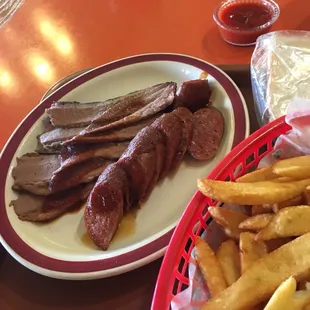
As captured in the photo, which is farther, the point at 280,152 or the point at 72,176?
the point at 72,176

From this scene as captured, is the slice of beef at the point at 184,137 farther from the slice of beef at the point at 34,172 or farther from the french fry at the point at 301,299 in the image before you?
the french fry at the point at 301,299

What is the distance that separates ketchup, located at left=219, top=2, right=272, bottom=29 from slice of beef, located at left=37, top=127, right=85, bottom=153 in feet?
2.45

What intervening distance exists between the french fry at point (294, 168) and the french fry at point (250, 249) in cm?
15

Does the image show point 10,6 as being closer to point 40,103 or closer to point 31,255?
point 40,103

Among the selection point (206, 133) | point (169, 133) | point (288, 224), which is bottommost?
point (206, 133)

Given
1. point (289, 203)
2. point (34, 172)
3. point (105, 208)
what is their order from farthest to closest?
point (34, 172), point (105, 208), point (289, 203)

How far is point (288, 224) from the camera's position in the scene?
95 cm

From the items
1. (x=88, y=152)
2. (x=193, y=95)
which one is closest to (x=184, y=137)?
(x=193, y=95)

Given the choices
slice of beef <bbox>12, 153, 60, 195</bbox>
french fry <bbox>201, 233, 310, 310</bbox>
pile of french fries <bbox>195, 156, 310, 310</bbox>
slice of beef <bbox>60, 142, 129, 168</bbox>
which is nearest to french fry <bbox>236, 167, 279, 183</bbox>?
pile of french fries <bbox>195, 156, 310, 310</bbox>

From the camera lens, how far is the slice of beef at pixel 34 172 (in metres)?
1.58

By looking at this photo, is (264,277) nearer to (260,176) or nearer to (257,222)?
(257,222)

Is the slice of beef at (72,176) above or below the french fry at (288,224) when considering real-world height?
below

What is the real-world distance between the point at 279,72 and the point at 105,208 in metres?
0.69

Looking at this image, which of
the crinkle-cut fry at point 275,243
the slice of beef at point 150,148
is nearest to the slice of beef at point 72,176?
the slice of beef at point 150,148
